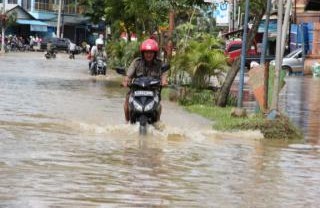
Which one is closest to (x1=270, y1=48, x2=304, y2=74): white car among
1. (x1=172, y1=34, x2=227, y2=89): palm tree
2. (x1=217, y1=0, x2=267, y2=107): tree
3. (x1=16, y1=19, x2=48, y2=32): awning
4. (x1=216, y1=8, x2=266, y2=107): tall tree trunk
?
(x1=172, y1=34, x2=227, y2=89): palm tree

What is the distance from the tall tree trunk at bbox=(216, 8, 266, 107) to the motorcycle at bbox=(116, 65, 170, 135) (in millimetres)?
5293

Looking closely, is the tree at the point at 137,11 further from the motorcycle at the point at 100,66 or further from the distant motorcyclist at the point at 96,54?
the motorcycle at the point at 100,66

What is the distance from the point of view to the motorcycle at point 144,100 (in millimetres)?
11789

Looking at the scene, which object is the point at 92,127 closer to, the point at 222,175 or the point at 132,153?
the point at 132,153

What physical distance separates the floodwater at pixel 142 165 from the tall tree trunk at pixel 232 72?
1976mm

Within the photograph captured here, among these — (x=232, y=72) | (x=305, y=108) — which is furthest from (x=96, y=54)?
(x=232, y=72)

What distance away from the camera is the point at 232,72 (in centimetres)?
1714

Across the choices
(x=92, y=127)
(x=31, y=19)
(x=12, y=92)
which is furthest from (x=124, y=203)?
(x=31, y=19)

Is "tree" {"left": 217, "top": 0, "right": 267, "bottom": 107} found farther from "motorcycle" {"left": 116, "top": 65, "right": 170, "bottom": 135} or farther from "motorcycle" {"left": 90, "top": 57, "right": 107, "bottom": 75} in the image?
"motorcycle" {"left": 90, "top": 57, "right": 107, "bottom": 75}

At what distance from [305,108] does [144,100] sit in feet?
26.6

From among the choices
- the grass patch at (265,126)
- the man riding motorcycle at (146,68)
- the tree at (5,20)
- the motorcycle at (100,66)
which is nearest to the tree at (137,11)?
the motorcycle at (100,66)

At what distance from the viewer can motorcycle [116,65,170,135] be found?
1179cm

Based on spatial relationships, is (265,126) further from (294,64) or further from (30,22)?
(30,22)

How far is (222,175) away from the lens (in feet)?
29.5
